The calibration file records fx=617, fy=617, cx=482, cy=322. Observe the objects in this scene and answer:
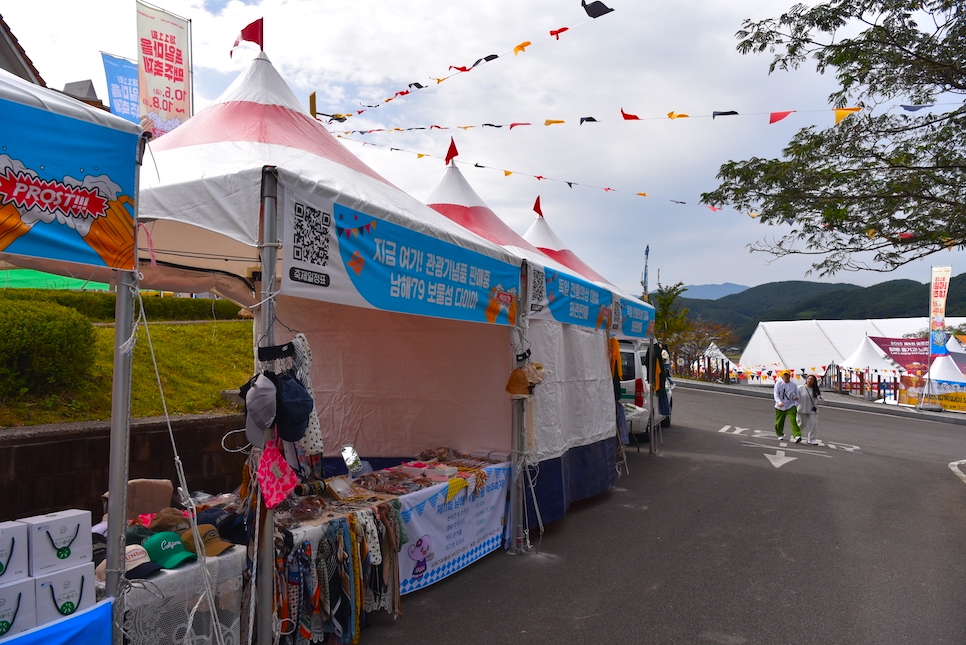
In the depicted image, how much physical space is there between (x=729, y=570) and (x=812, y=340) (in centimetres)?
3131

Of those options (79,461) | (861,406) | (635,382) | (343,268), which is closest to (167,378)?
(79,461)

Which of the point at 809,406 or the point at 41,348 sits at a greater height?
the point at 41,348

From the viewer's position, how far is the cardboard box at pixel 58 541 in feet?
8.29

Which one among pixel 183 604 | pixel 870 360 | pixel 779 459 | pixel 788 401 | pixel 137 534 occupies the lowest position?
pixel 779 459

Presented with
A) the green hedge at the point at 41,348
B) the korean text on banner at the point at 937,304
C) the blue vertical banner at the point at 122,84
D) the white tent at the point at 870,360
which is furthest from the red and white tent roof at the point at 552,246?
the white tent at the point at 870,360

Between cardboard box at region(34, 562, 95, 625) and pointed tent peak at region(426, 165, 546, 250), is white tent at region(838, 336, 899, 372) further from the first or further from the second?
cardboard box at region(34, 562, 95, 625)

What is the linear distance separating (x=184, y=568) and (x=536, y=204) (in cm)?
887

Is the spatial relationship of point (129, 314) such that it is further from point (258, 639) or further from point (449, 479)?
point (449, 479)

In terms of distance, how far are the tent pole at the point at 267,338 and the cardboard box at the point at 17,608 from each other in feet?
3.78

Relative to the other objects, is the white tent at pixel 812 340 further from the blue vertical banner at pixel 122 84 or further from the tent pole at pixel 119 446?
the tent pole at pixel 119 446

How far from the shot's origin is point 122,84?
12.8m

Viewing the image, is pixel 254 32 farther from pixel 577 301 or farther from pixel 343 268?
pixel 577 301

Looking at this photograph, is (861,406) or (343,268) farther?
(861,406)

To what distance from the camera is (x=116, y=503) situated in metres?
2.82
